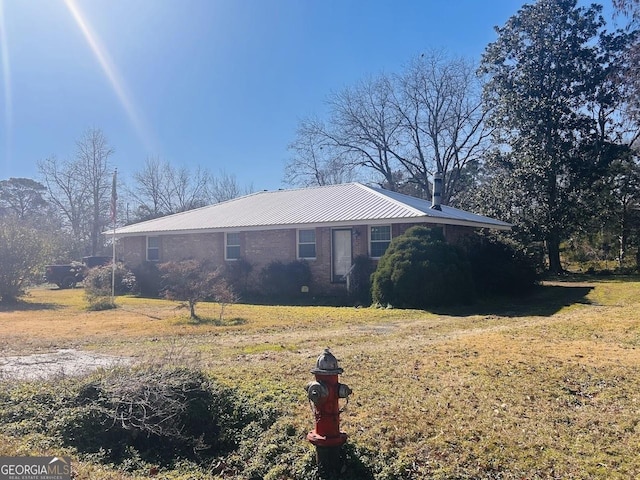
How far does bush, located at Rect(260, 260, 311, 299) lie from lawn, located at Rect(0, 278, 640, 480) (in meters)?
6.56

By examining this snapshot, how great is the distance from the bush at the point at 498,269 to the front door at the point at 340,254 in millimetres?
4240

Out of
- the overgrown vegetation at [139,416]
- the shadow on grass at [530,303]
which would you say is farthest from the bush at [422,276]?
the overgrown vegetation at [139,416]

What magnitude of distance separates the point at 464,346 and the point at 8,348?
7303mm

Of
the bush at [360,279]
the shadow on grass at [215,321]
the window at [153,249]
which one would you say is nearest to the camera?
the shadow on grass at [215,321]

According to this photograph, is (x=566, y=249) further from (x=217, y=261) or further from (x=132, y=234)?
(x=132, y=234)

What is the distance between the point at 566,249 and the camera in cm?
3127

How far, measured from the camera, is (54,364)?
22.9 ft

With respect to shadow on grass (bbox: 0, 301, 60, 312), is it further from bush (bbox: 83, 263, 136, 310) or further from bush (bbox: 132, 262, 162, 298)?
bush (bbox: 132, 262, 162, 298)

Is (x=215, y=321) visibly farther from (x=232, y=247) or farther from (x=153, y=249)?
(x=153, y=249)

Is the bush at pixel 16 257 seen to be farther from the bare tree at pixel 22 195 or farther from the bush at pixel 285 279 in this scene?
the bare tree at pixel 22 195

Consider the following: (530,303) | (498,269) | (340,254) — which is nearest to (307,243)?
(340,254)

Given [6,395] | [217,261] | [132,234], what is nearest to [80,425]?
[6,395]

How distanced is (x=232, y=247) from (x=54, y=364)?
1430 centimetres

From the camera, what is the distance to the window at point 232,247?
69.1 feet
